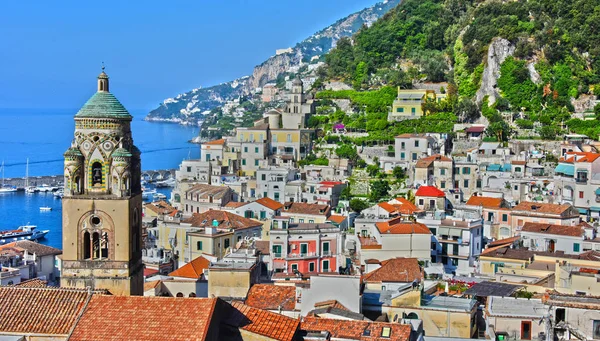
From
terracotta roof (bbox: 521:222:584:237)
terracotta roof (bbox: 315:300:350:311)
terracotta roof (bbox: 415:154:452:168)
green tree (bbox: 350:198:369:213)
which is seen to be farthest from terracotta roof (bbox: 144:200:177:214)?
terracotta roof (bbox: 315:300:350:311)

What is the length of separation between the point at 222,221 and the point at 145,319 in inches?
927

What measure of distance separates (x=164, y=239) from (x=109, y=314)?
2502 centimetres

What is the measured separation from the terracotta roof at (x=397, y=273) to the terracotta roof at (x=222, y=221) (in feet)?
37.8

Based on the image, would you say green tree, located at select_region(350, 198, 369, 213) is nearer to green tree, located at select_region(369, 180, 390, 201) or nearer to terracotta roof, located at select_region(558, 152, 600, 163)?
green tree, located at select_region(369, 180, 390, 201)

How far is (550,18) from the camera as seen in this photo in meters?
61.4

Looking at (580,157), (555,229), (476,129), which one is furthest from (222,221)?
(476,129)

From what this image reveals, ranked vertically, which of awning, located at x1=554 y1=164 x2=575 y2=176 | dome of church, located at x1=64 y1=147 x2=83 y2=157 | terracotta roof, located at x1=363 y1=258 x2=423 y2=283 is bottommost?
terracotta roof, located at x1=363 y1=258 x2=423 y2=283

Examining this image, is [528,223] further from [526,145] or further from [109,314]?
[109,314]

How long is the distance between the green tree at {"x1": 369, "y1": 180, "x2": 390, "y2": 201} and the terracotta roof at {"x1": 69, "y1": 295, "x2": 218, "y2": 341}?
33.5m

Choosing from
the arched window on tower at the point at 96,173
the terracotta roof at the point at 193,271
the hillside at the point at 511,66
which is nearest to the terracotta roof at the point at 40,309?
the arched window on tower at the point at 96,173

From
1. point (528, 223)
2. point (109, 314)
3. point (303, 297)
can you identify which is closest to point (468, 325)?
point (303, 297)

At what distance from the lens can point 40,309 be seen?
49.1 ft

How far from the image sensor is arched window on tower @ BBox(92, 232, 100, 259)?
1900 centimetres

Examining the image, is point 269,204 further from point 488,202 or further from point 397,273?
point 397,273
